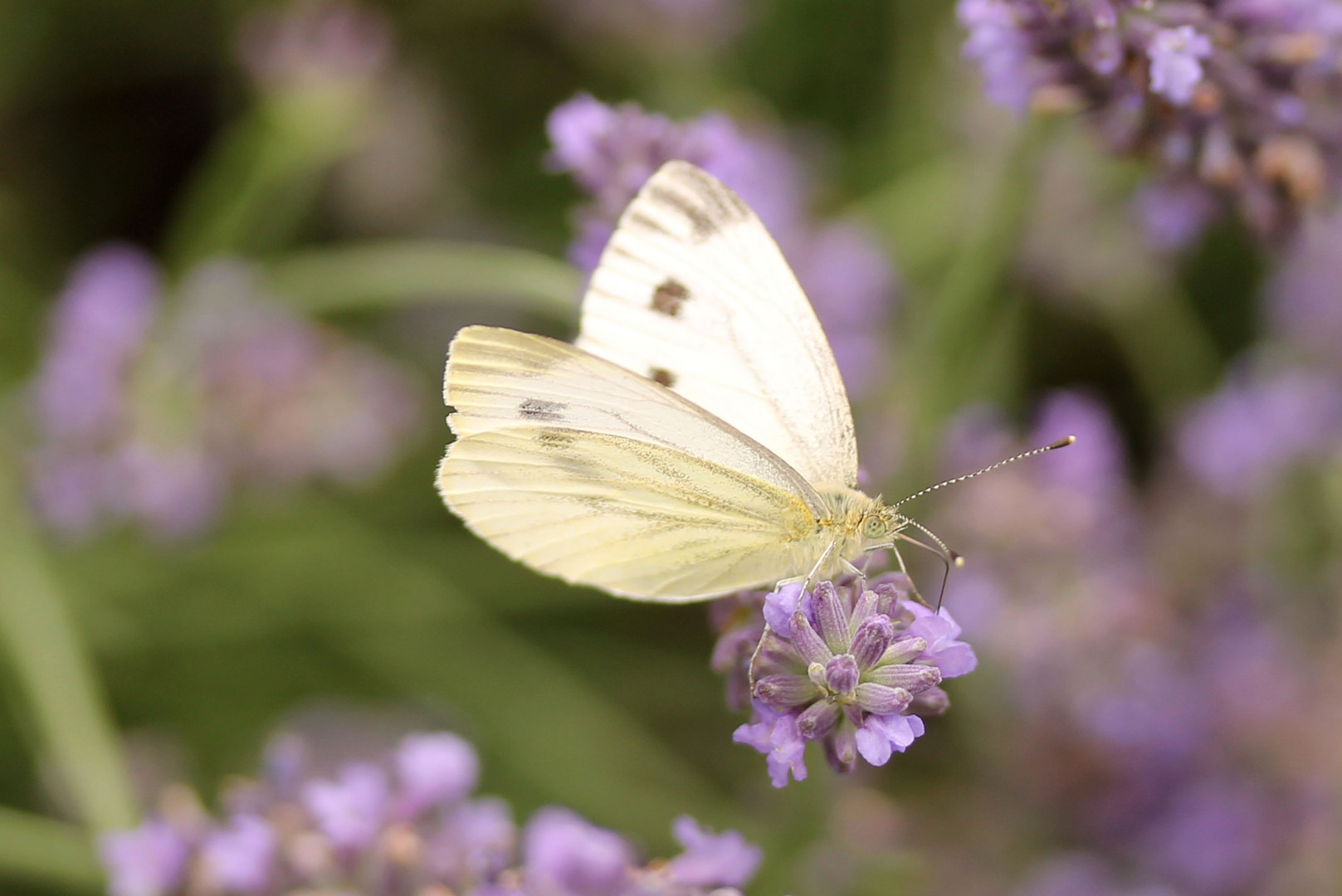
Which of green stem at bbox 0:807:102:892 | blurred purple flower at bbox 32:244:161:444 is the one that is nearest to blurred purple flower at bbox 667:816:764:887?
green stem at bbox 0:807:102:892

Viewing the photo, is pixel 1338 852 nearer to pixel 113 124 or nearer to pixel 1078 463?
pixel 1078 463

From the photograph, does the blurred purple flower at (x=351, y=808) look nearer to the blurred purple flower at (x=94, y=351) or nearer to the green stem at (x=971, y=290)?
the green stem at (x=971, y=290)

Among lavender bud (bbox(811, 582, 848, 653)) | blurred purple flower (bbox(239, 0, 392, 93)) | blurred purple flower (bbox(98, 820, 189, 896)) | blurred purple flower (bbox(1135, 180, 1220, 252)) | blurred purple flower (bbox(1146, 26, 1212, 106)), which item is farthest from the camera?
blurred purple flower (bbox(239, 0, 392, 93))

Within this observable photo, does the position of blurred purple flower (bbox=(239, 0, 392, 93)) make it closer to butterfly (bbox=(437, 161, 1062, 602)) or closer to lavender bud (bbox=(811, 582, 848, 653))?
butterfly (bbox=(437, 161, 1062, 602))

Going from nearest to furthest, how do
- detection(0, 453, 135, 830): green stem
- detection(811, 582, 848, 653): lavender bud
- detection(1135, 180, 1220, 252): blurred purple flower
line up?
detection(811, 582, 848, 653): lavender bud → detection(1135, 180, 1220, 252): blurred purple flower → detection(0, 453, 135, 830): green stem

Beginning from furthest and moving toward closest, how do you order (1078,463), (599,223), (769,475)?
(1078,463) < (599,223) < (769,475)

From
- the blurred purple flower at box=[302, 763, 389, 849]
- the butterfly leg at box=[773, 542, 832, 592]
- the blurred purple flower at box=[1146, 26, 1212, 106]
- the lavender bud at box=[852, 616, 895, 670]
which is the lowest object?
the blurred purple flower at box=[302, 763, 389, 849]

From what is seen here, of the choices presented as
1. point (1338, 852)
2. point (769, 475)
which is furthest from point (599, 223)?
point (1338, 852)

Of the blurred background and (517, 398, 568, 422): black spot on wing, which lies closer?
(517, 398, 568, 422): black spot on wing

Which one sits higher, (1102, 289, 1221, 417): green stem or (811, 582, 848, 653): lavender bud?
(1102, 289, 1221, 417): green stem
